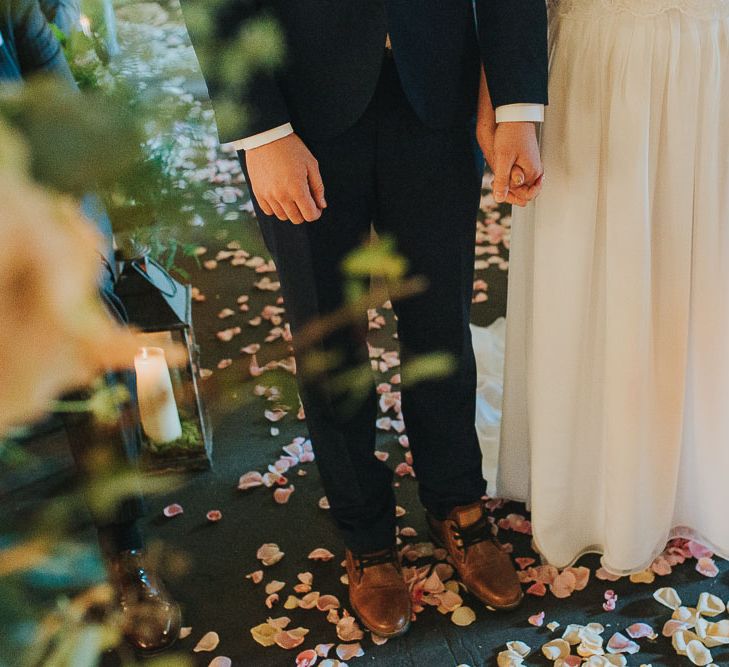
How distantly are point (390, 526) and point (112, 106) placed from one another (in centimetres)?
136

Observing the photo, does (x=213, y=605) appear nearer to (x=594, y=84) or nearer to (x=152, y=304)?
(x=152, y=304)

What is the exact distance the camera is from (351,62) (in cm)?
110

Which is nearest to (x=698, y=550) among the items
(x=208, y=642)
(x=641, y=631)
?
(x=641, y=631)

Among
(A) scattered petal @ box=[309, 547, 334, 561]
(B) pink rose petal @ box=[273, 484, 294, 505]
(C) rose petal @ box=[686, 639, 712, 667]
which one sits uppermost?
(B) pink rose petal @ box=[273, 484, 294, 505]

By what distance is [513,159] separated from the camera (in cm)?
120

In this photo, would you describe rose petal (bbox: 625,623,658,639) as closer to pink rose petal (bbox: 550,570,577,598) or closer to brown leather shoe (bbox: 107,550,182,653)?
pink rose petal (bbox: 550,570,577,598)

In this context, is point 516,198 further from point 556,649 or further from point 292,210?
point 556,649

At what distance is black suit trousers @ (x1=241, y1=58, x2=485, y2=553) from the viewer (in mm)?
1188

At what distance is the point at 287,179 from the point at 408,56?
0.23 meters

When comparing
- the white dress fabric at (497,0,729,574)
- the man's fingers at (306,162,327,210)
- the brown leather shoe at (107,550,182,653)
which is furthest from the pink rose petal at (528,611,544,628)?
the man's fingers at (306,162,327,210)

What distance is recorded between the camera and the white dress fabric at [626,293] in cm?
118

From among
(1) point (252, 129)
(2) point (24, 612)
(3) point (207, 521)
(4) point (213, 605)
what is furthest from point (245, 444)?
(2) point (24, 612)

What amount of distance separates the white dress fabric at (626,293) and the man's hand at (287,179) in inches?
15.6

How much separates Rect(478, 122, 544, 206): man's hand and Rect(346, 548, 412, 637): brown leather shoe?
70 cm
